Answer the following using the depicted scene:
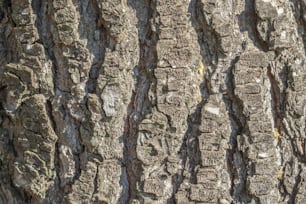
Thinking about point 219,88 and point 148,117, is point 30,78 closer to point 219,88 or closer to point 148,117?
point 148,117

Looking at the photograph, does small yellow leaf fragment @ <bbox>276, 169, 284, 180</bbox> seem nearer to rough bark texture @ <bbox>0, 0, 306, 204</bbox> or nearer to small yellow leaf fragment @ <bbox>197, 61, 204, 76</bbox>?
rough bark texture @ <bbox>0, 0, 306, 204</bbox>

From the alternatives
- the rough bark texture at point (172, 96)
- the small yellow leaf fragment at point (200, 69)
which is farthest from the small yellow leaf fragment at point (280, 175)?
the small yellow leaf fragment at point (200, 69)

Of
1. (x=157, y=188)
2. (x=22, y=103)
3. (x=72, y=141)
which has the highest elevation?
(x=22, y=103)

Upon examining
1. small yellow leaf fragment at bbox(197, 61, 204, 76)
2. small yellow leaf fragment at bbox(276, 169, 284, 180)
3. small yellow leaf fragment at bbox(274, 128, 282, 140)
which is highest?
small yellow leaf fragment at bbox(197, 61, 204, 76)

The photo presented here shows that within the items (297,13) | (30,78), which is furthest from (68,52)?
(297,13)

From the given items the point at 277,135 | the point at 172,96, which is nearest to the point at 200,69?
the point at 172,96

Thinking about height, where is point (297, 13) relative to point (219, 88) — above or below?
above

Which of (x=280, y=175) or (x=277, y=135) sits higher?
(x=277, y=135)

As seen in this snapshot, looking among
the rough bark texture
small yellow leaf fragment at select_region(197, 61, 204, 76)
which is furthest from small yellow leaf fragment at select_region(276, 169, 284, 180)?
small yellow leaf fragment at select_region(197, 61, 204, 76)

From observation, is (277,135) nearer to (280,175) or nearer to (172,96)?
(280,175)
